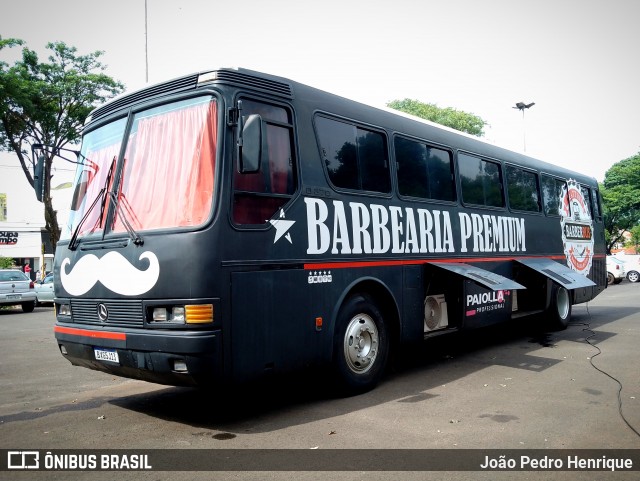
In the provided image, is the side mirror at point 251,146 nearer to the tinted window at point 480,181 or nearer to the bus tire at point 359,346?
the bus tire at point 359,346

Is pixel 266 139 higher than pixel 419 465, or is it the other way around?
pixel 266 139

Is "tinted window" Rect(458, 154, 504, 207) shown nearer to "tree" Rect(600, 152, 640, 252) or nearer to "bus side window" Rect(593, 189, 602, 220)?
"bus side window" Rect(593, 189, 602, 220)

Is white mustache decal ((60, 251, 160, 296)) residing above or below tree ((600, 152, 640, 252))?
below

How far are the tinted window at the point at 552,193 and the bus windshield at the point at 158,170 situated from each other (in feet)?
28.3

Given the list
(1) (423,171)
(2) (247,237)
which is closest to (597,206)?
(1) (423,171)

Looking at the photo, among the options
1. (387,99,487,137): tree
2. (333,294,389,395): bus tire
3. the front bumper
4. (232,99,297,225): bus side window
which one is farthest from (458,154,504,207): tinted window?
(387,99,487,137): tree

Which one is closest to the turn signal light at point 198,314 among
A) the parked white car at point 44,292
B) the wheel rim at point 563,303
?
the wheel rim at point 563,303

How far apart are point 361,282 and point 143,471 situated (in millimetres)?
Result: 3216

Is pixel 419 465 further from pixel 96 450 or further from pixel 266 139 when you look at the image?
pixel 266 139

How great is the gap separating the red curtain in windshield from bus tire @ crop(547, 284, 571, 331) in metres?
8.59

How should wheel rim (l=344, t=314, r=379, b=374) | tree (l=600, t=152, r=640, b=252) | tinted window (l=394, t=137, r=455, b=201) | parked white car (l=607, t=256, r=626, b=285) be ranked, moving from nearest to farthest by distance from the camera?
wheel rim (l=344, t=314, r=379, b=374) → tinted window (l=394, t=137, r=455, b=201) → parked white car (l=607, t=256, r=626, b=285) → tree (l=600, t=152, r=640, b=252)

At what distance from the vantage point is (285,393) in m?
6.70

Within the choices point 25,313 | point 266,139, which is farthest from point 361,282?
point 25,313

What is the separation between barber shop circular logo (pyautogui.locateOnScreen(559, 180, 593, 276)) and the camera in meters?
12.6
